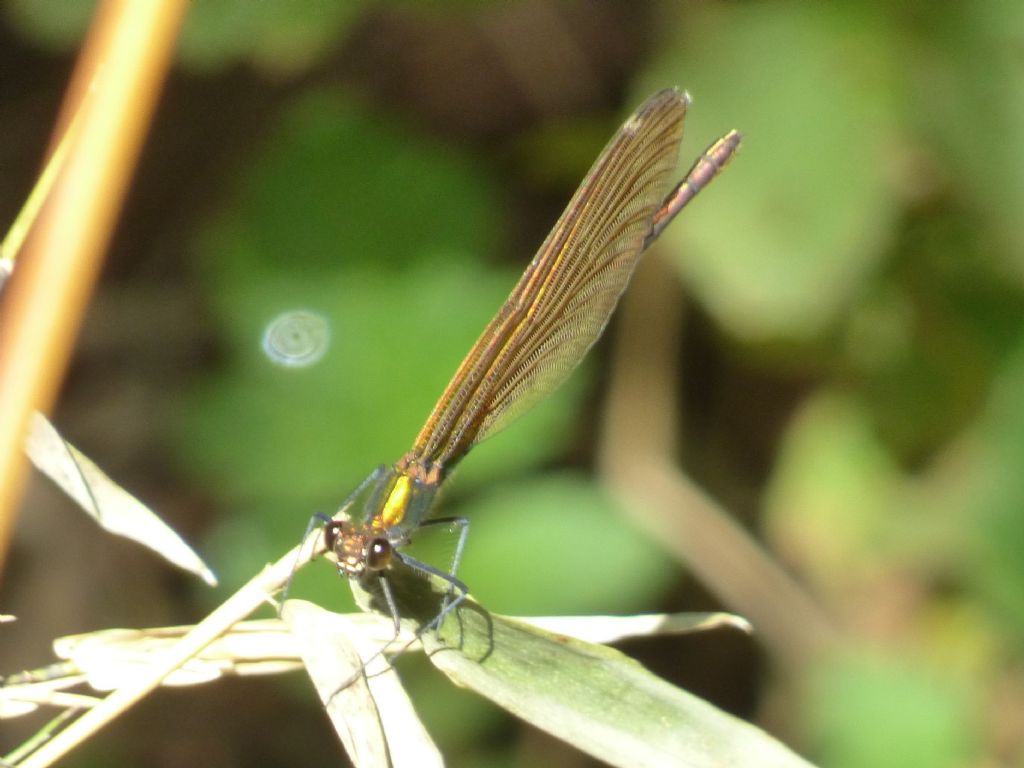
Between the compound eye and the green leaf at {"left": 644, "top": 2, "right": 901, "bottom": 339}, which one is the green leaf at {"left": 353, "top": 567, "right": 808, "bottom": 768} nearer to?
the compound eye

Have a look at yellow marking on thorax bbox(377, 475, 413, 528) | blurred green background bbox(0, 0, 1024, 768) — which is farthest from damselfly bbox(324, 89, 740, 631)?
blurred green background bbox(0, 0, 1024, 768)

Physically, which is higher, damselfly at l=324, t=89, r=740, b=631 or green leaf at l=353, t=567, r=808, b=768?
damselfly at l=324, t=89, r=740, b=631

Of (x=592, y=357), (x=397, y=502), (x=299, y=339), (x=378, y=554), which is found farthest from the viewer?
(x=592, y=357)

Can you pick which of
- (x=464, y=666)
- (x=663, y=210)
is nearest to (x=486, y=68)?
(x=663, y=210)

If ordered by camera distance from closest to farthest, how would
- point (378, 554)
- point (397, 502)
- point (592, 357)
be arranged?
1. point (378, 554)
2. point (397, 502)
3. point (592, 357)

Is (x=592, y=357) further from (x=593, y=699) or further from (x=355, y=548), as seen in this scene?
(x=593, y=699)

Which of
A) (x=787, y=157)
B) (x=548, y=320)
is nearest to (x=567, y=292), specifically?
(x=548, y=320)
